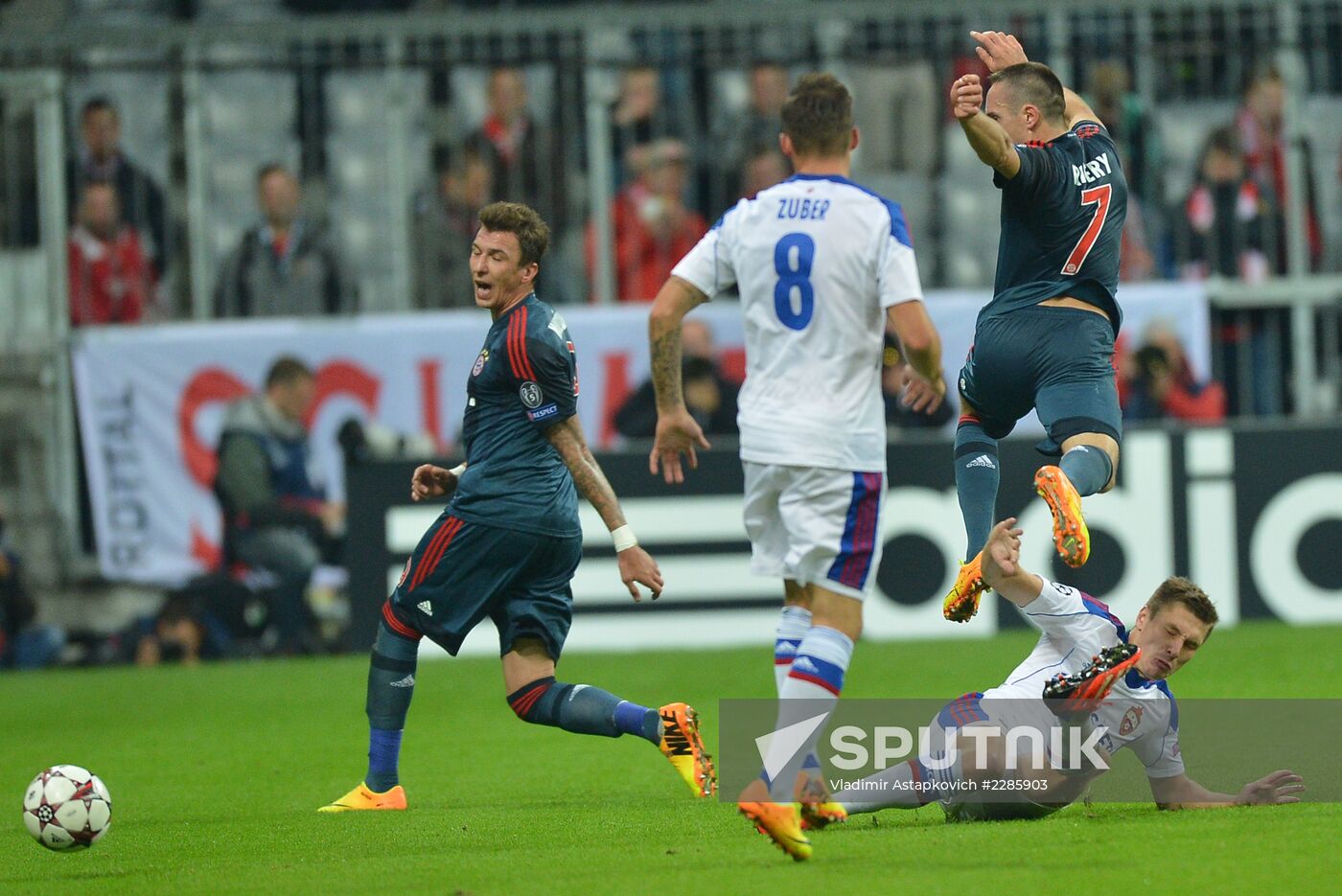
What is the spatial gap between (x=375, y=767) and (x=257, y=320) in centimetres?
821

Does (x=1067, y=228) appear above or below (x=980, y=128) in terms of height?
below

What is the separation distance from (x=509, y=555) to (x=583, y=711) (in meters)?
0.67

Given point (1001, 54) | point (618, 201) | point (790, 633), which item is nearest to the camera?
point (790, 633)

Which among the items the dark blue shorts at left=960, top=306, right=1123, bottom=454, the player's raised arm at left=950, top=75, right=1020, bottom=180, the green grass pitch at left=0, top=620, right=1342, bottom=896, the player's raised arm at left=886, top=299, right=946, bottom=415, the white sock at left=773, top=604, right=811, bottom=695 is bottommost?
the green grass pitch at left=0, top=620, right=1342, bottom=896

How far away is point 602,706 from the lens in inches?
290

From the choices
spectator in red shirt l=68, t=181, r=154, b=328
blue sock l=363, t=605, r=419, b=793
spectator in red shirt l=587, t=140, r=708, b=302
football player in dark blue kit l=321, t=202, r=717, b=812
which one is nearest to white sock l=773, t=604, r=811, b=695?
football player in dark blue kit l=321, t=202, r=717, b=812

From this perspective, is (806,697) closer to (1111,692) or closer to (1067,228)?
(1111,692)

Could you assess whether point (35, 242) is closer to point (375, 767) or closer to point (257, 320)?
point (257, 320)

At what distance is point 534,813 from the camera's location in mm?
7246

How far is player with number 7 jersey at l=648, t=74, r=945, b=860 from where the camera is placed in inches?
226

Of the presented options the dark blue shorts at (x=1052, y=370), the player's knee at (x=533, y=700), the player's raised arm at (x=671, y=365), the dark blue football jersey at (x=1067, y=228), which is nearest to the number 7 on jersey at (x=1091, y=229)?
the dark blue football jersey at (x=1067, y=228)

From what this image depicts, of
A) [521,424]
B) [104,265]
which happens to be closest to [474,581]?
[521,424]

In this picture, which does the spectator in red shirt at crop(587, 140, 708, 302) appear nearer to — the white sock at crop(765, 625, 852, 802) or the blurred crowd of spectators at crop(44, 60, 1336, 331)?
the blurred crowd of spectators at crop(44, 60, 1336, 331)

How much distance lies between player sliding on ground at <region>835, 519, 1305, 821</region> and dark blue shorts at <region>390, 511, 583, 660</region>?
5.34 feet
